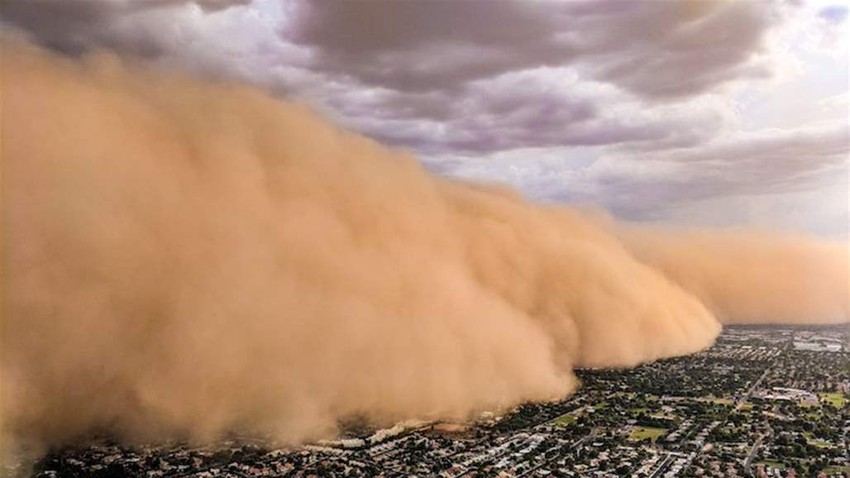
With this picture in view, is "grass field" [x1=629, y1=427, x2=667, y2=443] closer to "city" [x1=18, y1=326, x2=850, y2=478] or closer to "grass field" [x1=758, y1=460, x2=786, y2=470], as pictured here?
"city" [x1=18, y1=326, x2=850, y2=478]

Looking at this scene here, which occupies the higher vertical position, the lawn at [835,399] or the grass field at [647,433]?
the grass field at [647,433]

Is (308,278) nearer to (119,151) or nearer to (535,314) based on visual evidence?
(119,151)

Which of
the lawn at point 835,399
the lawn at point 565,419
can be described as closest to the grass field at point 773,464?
the lawn at point 565,419

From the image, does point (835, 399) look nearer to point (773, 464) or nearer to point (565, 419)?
point (773, 464)

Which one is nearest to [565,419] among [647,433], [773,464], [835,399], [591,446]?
[647,433]

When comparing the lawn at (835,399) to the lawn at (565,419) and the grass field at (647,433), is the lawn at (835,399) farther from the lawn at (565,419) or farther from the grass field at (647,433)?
the lawn at (565,419)

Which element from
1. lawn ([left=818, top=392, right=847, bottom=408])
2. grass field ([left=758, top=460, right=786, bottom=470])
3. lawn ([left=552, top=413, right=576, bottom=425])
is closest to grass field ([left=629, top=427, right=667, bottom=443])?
lawn ([left=552, top=413, right=576, bottom=425])
